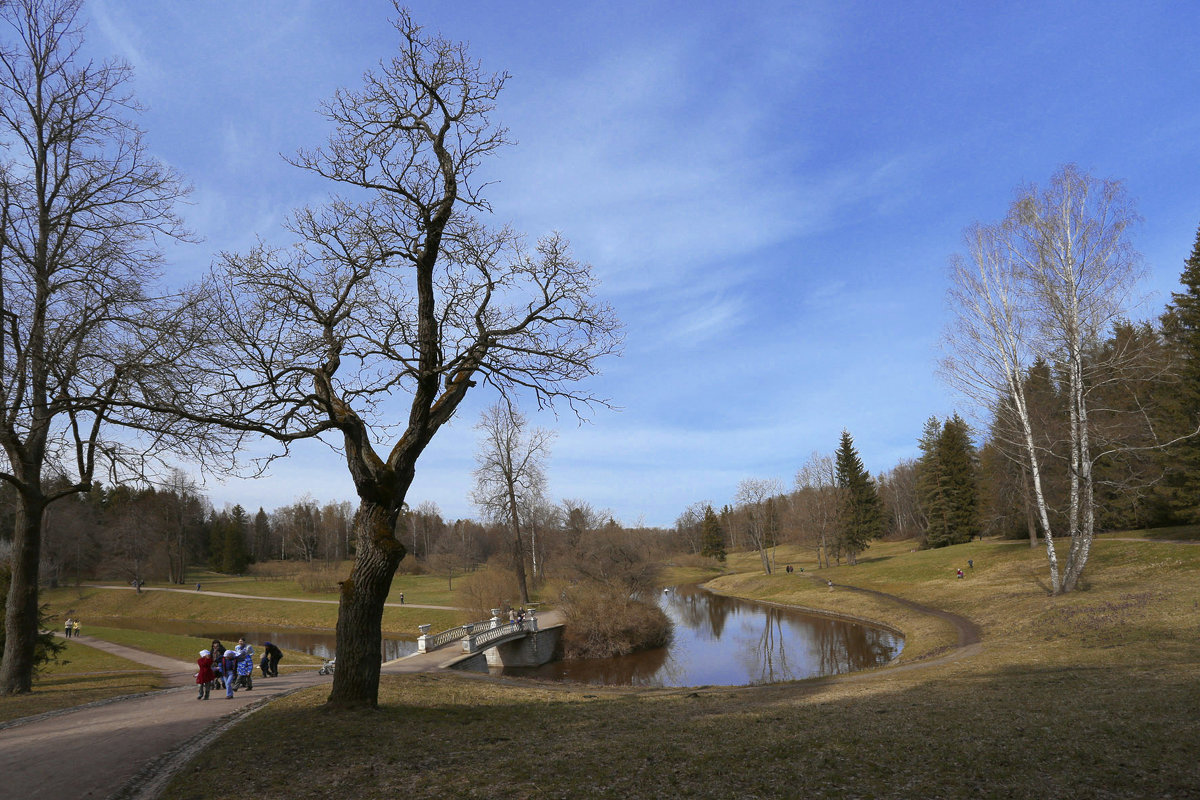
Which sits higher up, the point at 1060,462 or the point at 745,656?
the point at 1060,462

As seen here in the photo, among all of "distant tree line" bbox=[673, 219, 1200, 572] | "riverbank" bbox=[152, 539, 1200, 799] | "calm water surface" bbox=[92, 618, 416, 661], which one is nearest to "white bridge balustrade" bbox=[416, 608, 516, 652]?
"calm water surface" bbox=[92, 618, 416, 661]

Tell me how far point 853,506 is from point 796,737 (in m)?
54.4

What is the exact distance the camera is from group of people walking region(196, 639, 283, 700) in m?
13.8

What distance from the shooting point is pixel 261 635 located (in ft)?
141

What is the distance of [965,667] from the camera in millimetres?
16000

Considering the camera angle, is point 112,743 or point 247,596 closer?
point 112,743

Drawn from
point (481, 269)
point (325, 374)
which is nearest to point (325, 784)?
point (325, 374)

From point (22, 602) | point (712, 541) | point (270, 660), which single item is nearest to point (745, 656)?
point (270, 660)

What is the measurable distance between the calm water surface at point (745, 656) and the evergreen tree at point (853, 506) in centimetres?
1782

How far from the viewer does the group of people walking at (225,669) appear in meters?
13.8

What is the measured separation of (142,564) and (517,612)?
1896 inches

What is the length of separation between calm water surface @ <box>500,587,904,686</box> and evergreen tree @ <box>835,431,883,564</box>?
1782cm

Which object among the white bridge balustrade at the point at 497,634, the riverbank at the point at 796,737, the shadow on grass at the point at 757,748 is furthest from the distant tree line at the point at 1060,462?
the white bridge balustrade at the point at 497,634

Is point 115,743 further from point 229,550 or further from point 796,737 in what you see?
point 229,550
